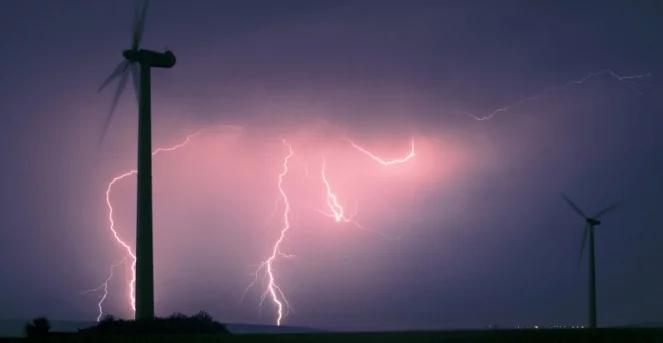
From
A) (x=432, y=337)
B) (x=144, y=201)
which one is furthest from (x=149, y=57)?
(x=432, y=337)

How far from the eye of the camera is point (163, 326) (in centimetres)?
3416

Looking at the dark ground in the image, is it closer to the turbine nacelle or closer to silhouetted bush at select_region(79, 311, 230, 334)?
silhouetted bush at select_region(79, 311, 230, 334)

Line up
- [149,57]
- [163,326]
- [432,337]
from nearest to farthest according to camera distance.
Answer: [432,337] → [163,326] → [149,57]

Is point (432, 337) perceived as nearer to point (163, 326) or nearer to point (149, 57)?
point (163, 326)

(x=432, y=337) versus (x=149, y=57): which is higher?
(x=149, y=57)

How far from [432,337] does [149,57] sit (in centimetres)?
3268

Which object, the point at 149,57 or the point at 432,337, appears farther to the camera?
the point at 149,57

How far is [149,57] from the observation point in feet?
161

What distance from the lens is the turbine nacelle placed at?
48688mm

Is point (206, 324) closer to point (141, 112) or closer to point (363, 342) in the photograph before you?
point (141, 112)

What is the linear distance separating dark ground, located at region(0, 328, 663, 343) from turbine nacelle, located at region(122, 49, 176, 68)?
101ft

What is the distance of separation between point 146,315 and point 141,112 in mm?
9962

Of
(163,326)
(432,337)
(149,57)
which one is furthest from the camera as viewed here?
(149,57)

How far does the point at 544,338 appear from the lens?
19578 millimetres
